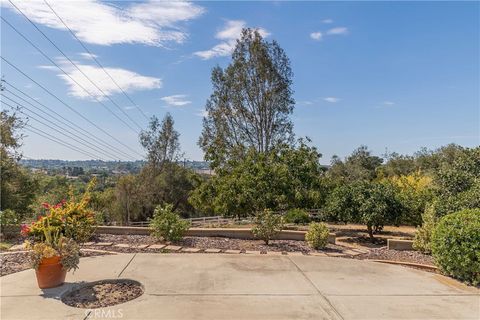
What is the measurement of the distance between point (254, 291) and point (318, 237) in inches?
147

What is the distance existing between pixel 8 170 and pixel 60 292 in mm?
9131

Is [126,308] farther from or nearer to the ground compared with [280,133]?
nearer to the ground

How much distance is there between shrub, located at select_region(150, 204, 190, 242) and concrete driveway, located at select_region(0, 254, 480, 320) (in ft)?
4.66

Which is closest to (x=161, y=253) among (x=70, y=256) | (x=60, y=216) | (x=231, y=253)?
(x=231, y=253)

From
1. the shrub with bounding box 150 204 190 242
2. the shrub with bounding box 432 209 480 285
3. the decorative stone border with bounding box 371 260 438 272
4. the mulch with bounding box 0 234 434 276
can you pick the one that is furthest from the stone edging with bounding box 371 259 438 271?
the shrub with bounding box 150 204 190 242

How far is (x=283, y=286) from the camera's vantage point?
207 inches

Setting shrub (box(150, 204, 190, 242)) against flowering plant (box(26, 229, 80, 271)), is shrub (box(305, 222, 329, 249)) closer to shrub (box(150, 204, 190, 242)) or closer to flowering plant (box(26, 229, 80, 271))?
shrub (box(150, 204, 190, 242))

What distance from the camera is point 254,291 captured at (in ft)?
16.3

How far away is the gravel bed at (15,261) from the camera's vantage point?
5887mm

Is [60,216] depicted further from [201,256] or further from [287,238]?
[287,238]

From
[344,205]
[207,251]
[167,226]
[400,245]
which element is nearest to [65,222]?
[167,226]

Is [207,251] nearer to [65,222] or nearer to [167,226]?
[167,226]

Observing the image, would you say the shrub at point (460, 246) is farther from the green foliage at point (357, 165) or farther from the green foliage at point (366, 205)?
the green foliage at point (357, 165)

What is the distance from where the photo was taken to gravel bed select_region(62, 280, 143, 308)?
14.5ft
